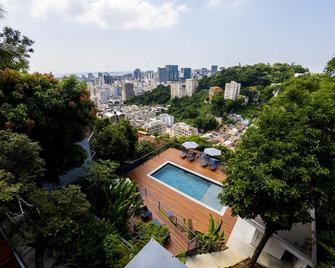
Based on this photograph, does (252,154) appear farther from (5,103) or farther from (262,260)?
(5,103)

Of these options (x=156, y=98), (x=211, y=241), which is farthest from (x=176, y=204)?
(x=156, y=98)

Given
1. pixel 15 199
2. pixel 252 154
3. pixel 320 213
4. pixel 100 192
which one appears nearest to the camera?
pixel 15 199

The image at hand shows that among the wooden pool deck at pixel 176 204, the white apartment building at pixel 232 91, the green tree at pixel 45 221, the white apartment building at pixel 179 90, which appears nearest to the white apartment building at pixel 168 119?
the white apartment building at pixel 232 91

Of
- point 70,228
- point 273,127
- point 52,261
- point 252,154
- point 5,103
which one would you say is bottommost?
point 52,261

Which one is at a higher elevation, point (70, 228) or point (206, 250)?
point (70, 228)

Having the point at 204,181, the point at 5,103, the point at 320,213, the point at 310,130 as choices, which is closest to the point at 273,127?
the point at 310,130

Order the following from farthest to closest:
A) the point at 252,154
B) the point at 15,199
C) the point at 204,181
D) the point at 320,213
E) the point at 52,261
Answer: the point at 204,181 < the point at 320,213 < the point at 252,154 < the point at 52,261 < the point at 15,199

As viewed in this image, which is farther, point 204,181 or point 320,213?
point 204,181

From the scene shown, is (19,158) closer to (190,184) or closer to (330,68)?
(190,184)
